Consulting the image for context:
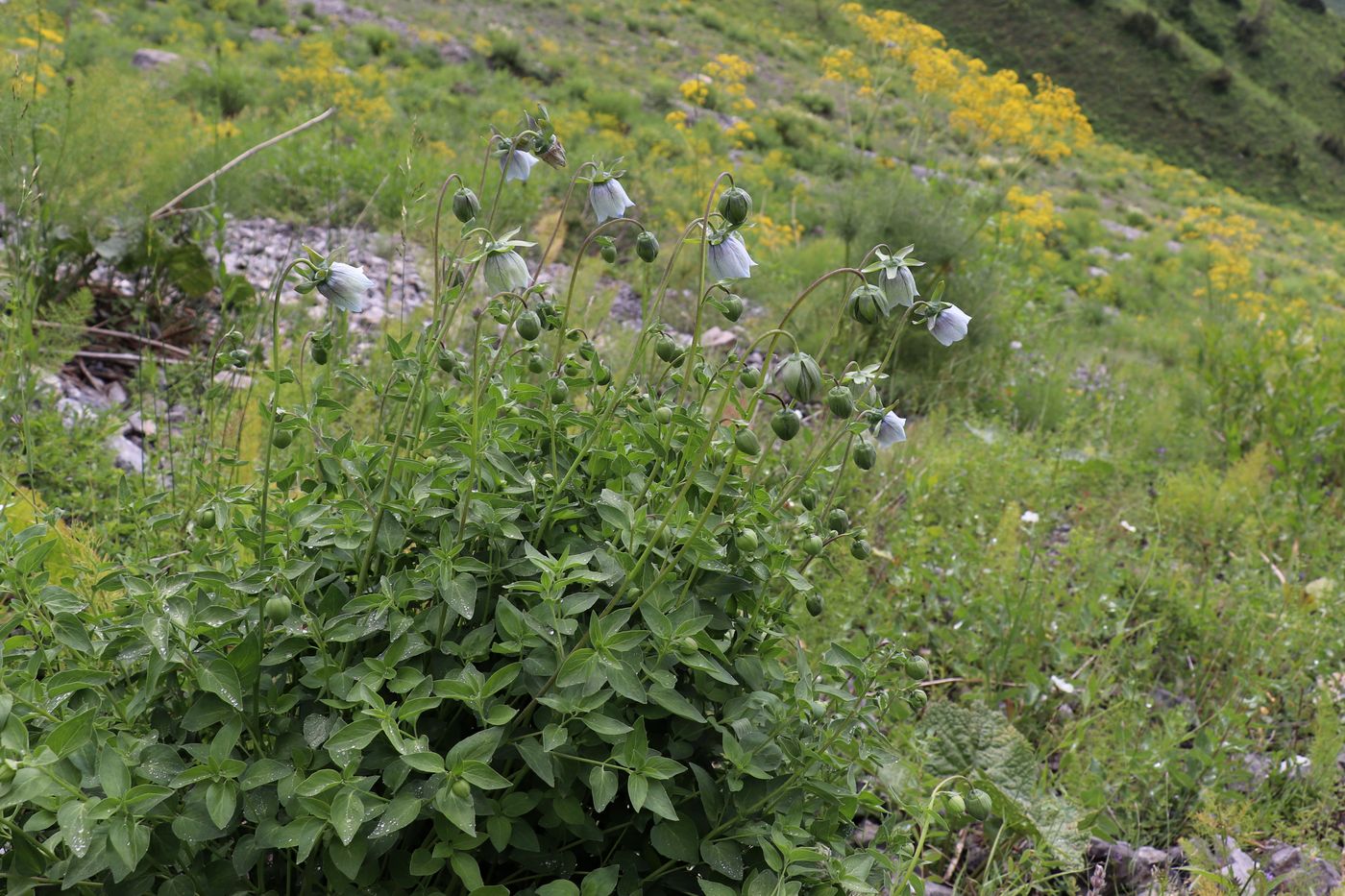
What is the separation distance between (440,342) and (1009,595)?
1910 mm

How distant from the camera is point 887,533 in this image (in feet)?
9.75

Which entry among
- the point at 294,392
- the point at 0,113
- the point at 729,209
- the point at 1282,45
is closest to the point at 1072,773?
the point at 729,209

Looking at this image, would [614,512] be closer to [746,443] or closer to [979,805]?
[746,443]

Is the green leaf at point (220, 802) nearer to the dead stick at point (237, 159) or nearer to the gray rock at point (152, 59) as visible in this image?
the dead stick at point (237, 159)

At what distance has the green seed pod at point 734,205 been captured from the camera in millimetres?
1179

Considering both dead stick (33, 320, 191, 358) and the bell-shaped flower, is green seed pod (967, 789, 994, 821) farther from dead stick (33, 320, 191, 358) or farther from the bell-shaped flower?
dead stick (33, 320, 191, 358)

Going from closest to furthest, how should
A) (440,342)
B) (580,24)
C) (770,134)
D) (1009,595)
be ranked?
(440,342), (1009,595), (770,134), (580,24)

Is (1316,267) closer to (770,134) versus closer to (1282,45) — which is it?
(770,134)

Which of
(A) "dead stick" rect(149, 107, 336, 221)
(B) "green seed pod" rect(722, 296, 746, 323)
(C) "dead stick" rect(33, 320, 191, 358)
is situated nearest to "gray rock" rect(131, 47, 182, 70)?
(A) "dead stick" rect(149, 107, 336, 221)

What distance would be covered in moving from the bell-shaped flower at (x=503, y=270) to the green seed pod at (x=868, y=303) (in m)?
0.43

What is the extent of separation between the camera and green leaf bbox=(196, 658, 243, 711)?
1087 millimetres

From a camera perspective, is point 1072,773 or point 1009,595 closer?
point 1072,773

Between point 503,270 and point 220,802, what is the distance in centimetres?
73

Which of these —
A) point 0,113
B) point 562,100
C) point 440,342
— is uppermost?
point 440,342
